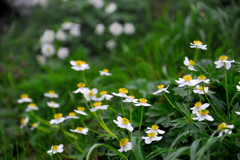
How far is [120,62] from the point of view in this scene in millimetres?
2877

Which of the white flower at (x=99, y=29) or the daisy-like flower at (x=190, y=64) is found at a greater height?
the daisy-like flower at (x=190, y=64)

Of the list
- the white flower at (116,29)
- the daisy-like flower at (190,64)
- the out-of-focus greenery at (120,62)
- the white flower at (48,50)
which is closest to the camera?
the daisy-like flower at (190,64)

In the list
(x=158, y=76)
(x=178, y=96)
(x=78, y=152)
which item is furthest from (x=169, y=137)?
(x=158, y=76)

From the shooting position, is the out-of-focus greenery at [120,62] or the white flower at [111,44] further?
the white flower at [111,44]

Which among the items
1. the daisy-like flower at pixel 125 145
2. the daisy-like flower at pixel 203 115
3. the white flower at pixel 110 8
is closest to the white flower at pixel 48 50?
the white flower at pixel 110 8

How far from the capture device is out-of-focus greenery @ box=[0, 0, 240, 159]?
1.25 metres

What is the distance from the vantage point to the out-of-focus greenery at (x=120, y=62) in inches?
49.2

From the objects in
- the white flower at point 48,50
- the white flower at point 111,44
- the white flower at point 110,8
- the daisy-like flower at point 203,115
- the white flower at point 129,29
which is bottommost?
the white flower at point 111,44

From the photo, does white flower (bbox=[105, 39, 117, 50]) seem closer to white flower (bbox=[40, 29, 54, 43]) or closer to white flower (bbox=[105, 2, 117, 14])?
white flower (bbox=[105, 2, 117, 14])

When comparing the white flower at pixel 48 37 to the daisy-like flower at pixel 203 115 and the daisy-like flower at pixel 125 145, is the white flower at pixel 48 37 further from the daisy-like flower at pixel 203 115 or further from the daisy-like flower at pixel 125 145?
the daisy-like flower at pixel 203 115

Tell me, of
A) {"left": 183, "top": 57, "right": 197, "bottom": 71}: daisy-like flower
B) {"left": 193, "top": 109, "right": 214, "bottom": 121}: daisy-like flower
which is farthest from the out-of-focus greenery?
{"left": 183, "top": 57, "right": 197, "bottom": 71}: daisy-like flower

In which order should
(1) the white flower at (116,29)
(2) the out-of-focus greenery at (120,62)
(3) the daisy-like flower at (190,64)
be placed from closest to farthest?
(3) the daisy-like flower at (190,64)
(2) the out-of-focus greenery at (120,62)
(1) the white flower at (116,29)

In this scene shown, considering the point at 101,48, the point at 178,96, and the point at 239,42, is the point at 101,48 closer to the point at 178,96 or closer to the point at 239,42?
the point at 239,42

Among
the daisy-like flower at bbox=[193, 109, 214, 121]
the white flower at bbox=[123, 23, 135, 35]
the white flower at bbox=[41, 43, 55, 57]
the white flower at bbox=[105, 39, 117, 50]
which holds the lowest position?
the white flower at bbox=[105, 39, 117, 50]
